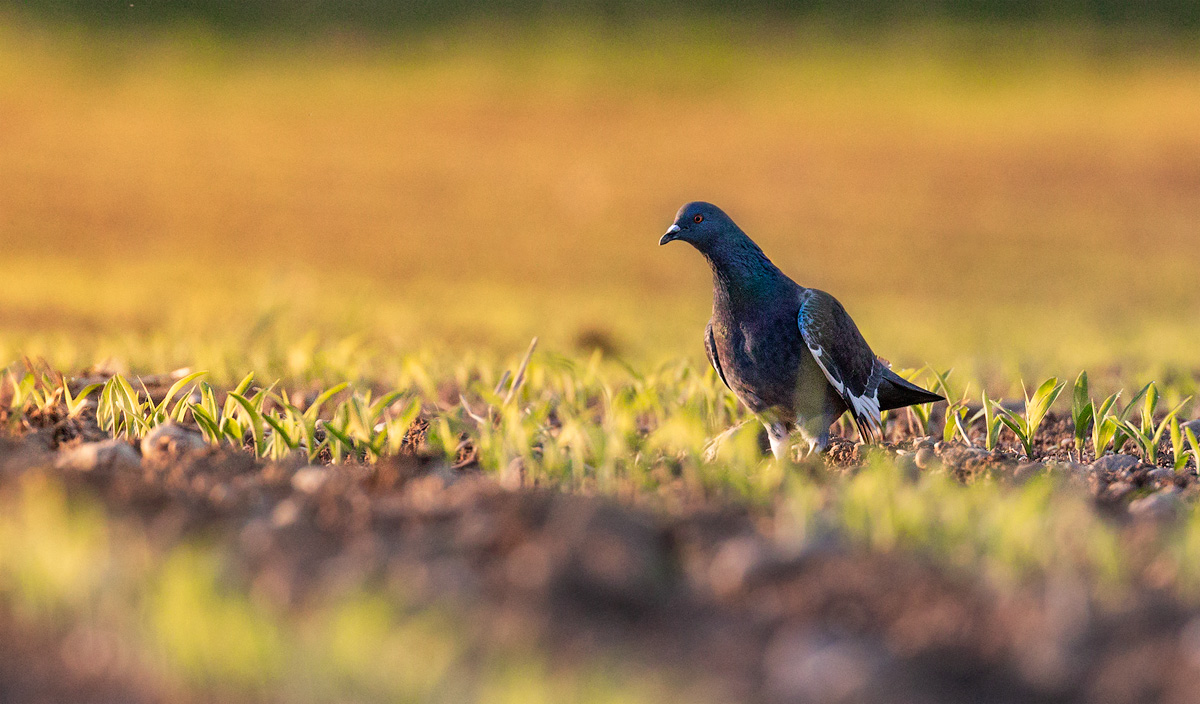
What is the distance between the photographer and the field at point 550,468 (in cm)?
181

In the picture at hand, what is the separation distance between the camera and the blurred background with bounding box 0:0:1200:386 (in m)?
8.74

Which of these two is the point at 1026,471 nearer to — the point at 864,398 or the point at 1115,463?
the point at 1115,463

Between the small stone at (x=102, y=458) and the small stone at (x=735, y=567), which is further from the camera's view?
the small stone at (x=102, y=458)

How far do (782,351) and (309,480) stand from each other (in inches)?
71.0

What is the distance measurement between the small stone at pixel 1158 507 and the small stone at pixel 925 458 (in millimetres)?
584

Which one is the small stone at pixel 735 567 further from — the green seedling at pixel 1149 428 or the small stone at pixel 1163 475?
the green seedling at pixel 1149 428

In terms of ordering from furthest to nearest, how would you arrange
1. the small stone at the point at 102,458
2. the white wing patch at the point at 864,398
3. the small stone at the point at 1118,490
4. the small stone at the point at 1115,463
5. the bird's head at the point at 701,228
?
the bird's head at the point at 701,228 → the white wing patch at the point at 864,398 → the small stone at the point at 1115,463 → the small stone at the point at 1118,490 → the small stone at the point at 102,458

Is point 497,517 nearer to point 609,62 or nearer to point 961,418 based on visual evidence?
point 961,418

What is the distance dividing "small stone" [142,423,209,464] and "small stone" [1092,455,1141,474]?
8.31ft

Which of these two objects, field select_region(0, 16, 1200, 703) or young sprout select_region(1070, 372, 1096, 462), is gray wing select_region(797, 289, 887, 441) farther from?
young sprout select_region(1070, 372, 1096, 462)

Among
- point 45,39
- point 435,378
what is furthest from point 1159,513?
point 45,39

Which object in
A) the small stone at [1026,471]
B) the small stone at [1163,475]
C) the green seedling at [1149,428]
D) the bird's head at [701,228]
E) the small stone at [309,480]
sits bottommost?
the small stone at [1163,475]

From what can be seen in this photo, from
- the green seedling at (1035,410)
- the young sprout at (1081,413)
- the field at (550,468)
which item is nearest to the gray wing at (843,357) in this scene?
the field at (550,468)

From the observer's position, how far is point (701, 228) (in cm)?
418
